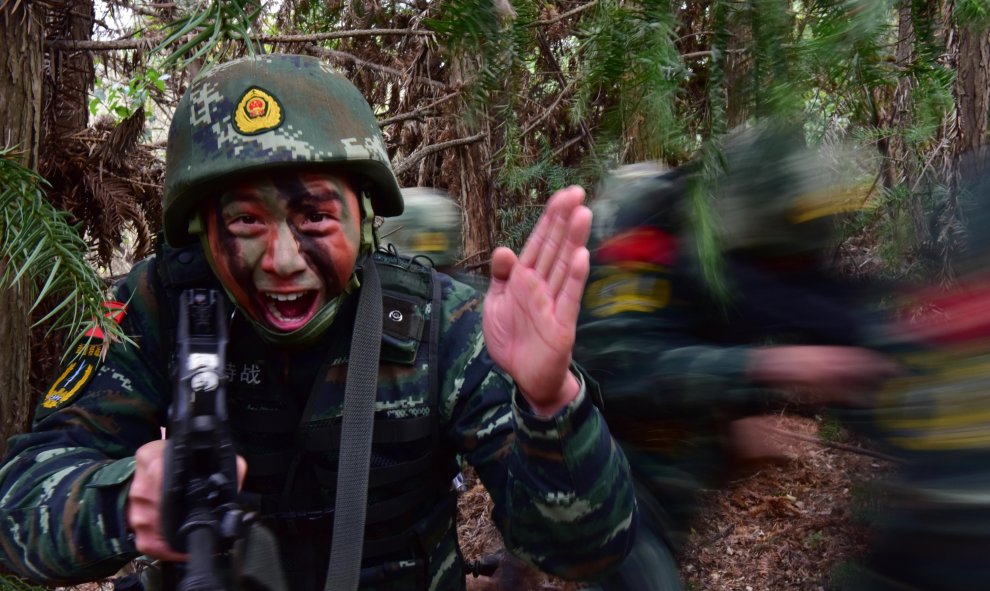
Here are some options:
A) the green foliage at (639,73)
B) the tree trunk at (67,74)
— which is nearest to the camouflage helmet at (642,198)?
the green foliage at (639,73)

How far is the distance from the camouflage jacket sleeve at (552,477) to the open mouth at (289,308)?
422 mm

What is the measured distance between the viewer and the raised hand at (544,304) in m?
1.26

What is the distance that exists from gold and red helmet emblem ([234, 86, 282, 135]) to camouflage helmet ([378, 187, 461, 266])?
1.05 m

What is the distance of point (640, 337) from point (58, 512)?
1.25 metres

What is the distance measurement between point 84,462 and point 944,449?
1635 millimetres

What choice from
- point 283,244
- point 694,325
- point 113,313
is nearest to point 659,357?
point 694,325

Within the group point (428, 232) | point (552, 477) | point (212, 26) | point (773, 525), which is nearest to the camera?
point (212, 26)

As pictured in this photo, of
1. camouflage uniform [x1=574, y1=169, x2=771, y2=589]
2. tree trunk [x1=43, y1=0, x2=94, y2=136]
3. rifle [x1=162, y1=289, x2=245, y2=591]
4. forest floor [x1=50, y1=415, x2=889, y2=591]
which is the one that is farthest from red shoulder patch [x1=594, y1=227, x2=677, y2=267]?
forest floor [x1=50, y1=415, x2=889, y2=591]

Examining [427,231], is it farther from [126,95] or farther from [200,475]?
[200,475]

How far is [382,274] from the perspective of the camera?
1.99 m

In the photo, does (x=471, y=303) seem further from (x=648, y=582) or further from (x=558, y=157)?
(x=558, y=157)

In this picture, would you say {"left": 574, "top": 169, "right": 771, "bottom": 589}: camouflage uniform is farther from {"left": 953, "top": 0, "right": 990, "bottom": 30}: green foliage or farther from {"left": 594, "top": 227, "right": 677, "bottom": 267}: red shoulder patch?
{"left": 953, "top": 0, "right": 990, "bottom": 30}: green foliage

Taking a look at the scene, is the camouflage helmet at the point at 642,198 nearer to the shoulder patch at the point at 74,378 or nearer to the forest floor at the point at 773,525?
the shoulder patch at the point at 74,378

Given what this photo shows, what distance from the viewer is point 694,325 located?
1.47m
